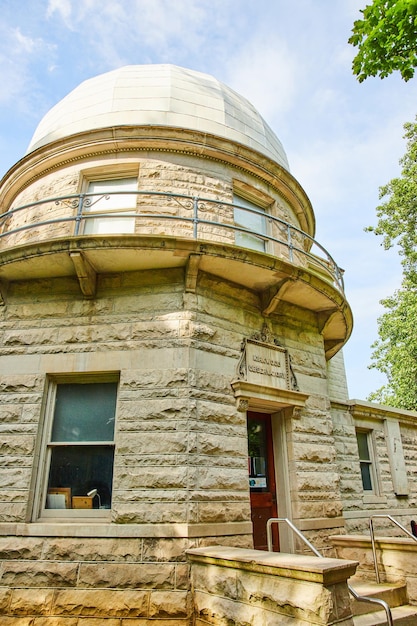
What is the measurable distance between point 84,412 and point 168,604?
9.23 feet

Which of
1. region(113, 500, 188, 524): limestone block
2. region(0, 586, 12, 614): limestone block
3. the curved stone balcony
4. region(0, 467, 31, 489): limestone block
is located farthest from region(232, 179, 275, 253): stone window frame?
region(0, 586, 12, 614): limestone block

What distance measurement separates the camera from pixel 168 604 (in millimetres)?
5391

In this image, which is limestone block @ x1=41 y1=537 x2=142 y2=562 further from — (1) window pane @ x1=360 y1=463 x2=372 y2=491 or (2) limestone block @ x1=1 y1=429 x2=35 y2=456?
(1) window pane @ x1=360 y1=463 x2=372 y2=491

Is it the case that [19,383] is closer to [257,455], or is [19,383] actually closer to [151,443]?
[151,443]

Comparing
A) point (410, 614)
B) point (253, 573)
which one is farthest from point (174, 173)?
point (410, 614)

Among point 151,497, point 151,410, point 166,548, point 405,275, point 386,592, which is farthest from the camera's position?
point 405,275

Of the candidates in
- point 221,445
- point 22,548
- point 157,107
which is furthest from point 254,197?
point 22,548

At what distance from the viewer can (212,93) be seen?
10.3 metres

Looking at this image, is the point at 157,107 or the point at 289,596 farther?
the point at 157,107

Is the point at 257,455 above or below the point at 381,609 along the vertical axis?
above

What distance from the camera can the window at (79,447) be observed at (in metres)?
6.28

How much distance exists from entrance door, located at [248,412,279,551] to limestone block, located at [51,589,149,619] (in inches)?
89.7

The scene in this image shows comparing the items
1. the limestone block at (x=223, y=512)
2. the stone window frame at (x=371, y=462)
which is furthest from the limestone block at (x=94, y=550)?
the stone window frame at (x=371, y=462)

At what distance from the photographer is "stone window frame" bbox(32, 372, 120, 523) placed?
6.13 metres
